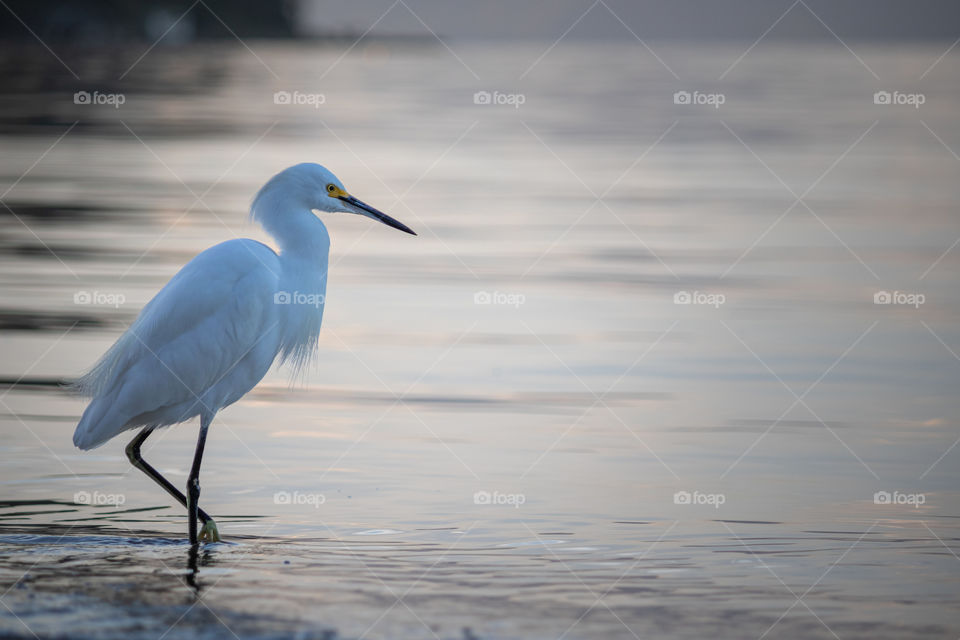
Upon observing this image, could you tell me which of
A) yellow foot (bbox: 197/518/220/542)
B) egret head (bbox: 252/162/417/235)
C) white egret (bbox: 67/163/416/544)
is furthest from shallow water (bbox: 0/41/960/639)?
egret head (bbox: 252/162/417/235)

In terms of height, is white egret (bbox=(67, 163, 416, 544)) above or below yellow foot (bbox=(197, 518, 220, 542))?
above

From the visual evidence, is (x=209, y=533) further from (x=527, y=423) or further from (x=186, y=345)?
(x=527, y=423)

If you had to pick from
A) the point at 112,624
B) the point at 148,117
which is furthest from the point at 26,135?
the point at 112,624

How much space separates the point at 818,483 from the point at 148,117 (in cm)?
2504

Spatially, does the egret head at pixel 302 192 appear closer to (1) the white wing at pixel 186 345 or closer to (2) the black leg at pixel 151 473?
(1) the white wing at pixel 186 345

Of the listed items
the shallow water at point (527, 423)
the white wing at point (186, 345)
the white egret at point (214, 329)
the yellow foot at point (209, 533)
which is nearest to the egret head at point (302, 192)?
the white egret at point (214, 329)

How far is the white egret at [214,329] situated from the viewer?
6.92 metres

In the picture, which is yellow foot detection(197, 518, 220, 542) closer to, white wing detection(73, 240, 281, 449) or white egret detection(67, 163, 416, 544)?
white egret detection(67, 163, 416, 544)

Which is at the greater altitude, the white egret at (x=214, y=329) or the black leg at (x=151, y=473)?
the white egret at (x=214, y=329)

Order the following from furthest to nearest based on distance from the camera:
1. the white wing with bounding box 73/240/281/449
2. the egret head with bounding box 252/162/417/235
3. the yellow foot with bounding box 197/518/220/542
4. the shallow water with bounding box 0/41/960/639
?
the egret head with bounding box 252/162/417/235 → the white wing with bounding box 73/240/281/449 → the yellow foot with bounding box 197/518/220/542 → the shallow water with bounding box 0/41/960/639

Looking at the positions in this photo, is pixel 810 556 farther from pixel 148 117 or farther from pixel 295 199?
pixel 148 117

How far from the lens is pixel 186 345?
22.9 ft

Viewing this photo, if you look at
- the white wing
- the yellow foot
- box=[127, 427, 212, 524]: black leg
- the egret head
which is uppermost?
the egret head

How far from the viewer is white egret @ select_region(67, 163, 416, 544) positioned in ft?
22.7
